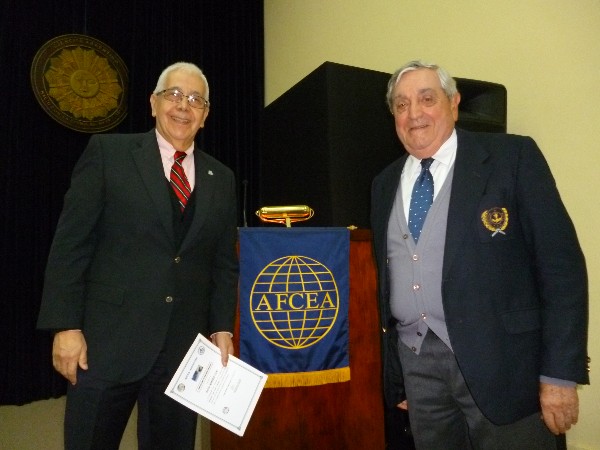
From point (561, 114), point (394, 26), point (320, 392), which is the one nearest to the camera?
point (320, 392)

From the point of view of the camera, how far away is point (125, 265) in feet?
4.00

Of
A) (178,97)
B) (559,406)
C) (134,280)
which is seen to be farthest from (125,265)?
(559,406)

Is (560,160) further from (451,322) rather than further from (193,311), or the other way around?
(193,311)


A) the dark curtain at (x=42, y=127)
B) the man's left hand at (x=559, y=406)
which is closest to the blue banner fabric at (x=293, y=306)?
the man's left hand at (x=559, y=406)

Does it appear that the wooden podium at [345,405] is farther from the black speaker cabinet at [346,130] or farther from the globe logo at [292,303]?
the black speaker cabinet at [346,130]

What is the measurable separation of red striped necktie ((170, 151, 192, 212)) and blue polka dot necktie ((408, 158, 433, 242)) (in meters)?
0.70

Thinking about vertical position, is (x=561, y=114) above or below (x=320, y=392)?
above

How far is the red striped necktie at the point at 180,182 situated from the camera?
4.39 feet

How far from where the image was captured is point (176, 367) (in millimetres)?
1259

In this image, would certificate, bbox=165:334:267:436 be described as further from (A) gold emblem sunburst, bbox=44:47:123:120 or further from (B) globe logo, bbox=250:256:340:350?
(A) gold emblem sunburst, bbox=44:47:123:120

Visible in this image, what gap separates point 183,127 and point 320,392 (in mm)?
1164

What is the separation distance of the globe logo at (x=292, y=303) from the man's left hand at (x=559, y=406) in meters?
0.83

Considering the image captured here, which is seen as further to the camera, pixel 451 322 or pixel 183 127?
pixel 183 127

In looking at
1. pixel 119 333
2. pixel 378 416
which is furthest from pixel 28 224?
pixel 378 416
